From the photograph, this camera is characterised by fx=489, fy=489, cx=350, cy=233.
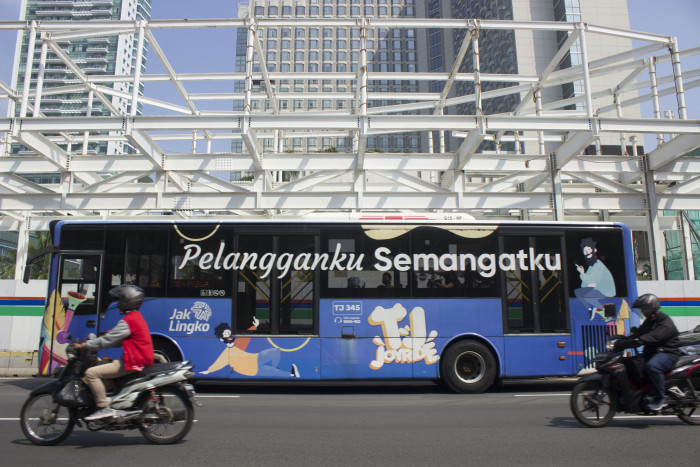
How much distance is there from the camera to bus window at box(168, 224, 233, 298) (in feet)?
30.4

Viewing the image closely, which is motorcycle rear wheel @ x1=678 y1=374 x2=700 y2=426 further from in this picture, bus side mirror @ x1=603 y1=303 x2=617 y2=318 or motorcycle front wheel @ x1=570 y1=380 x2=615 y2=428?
bus side mirror @ x1=603 y1=303 x2=617 y2=318

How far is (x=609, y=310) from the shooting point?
941 centimetres

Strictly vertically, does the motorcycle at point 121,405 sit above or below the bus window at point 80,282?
below

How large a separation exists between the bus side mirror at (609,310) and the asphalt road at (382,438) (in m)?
2.02

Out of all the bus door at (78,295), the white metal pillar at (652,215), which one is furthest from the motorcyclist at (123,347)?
the white metal pillar at (652,215)

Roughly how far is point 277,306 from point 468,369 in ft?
12.4

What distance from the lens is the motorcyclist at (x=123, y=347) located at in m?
5.27

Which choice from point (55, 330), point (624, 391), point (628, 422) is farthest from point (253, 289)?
point (628, 422)

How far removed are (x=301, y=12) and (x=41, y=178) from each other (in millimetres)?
70025

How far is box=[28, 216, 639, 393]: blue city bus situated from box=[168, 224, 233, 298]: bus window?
0.09ft

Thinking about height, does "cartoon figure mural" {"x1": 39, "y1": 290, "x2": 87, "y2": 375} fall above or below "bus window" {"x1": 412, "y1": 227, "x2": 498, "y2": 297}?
below

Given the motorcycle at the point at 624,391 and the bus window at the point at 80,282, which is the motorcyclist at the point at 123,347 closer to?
the bus window at the point at 80,282

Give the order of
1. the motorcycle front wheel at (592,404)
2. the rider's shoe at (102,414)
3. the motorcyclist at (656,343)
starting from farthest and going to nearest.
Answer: the motorcycle front wheel at (592,404)
the motorcyclist at (656,343)
the rider's shoe at (102,414)

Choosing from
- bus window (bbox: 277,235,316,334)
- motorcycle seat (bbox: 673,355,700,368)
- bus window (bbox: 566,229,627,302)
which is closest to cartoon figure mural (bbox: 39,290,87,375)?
bus window (bbox: 277,235,316,334)
